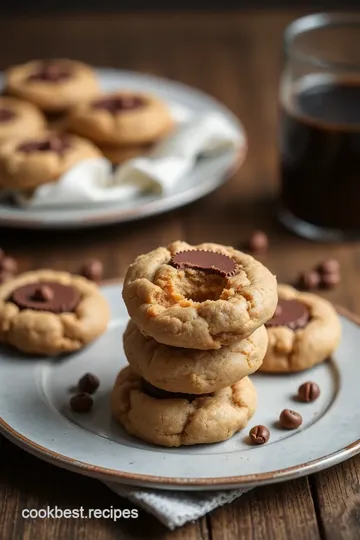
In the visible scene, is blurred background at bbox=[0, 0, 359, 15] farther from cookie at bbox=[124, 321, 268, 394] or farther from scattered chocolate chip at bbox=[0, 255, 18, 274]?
cookie at bbox=[124, 321, 268, 394]

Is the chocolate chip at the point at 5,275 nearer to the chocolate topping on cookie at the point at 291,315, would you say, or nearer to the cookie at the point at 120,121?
the cookie at the point at 120,121

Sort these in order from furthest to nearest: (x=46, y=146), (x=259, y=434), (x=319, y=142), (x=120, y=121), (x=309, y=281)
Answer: (x=120, y=121), (x=46, y=146), (x=319, y=142), (x=309, y=281), (x=259, y=434)

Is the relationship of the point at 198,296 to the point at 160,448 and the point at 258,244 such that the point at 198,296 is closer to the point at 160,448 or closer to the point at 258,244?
the point at 160,448

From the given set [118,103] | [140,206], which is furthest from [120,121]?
[140,206]

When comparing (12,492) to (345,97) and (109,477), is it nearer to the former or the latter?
(109,477)

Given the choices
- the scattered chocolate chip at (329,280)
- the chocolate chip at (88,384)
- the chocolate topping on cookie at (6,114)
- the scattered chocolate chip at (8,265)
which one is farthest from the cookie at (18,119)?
the chocolate chip at (88,384)

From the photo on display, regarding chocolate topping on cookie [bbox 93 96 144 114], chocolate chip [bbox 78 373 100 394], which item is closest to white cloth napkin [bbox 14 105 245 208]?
chocolate topping on cookie [bbox 93 96 144 114]
